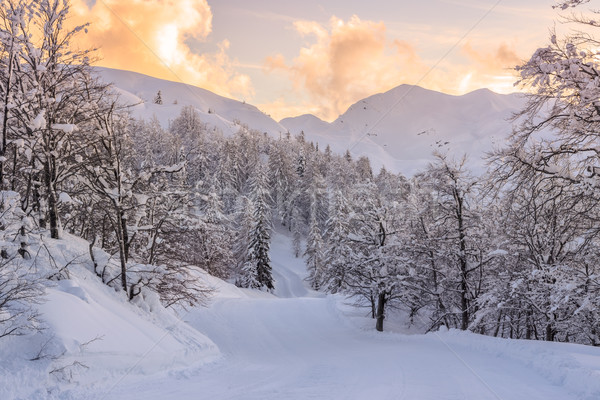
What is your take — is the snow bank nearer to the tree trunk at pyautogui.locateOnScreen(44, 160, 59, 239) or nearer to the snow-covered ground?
the snow-covered ground

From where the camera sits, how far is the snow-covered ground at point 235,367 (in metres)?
6.43

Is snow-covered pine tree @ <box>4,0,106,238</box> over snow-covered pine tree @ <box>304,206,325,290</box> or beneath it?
over

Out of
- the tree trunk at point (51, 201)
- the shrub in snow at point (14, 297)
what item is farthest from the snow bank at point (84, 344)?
the tree trunk at point (51, 201)

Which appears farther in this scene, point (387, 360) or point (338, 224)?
point (338, 224)

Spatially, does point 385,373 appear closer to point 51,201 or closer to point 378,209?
point 51,201

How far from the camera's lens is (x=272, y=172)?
2963 inches

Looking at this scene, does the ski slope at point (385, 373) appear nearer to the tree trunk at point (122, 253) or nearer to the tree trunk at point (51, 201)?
the tree trunk at point (122, 253)

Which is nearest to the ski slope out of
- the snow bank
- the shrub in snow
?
the snow bank

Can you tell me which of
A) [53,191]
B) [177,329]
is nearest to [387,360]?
[177,329]

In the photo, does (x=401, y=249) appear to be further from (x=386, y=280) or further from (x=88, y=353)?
(x=88, y=353)

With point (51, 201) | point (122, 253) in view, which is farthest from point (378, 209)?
point (51, 201)

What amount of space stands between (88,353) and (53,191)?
6737 millimetres

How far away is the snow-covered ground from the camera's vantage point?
253 inches

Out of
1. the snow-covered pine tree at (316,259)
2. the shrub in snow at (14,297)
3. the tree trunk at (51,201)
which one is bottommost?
the snow-covered pine tree at (316,259)
